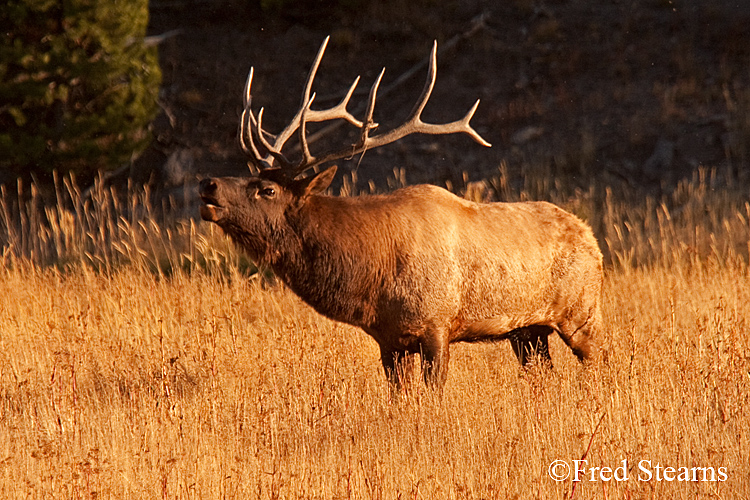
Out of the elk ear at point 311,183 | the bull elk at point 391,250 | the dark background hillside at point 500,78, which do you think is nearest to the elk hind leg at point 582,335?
the bull elk at point 391,250

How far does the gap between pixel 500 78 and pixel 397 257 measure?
48.9 feet

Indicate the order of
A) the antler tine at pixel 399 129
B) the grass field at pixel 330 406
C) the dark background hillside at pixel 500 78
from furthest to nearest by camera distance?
the dark background hillside at pixel 500 78, the antler tine at pixel 399 129, the grass field at pixel 330 406

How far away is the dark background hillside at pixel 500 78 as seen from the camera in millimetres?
17438

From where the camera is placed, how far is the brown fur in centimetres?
583

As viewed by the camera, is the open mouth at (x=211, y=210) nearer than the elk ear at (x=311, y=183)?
Yes

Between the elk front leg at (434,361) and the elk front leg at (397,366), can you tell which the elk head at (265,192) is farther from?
the elk front leg at (434,361)

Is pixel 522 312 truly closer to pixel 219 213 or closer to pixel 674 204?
pixel 219 213

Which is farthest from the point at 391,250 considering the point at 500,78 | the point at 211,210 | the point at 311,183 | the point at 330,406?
the point at 500,78

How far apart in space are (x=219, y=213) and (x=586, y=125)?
13919 mm

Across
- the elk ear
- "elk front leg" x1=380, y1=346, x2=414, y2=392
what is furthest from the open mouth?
"elk front leg" x1=380, y1=346, x2=414, y2=392

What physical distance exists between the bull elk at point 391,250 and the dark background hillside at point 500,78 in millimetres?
10130

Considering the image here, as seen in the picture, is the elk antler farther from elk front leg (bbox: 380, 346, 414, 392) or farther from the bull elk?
elk front leg (bbox: 380, 346, 414, 392)

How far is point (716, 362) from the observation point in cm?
614

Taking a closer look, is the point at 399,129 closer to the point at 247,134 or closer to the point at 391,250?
the point at 391,250
